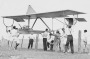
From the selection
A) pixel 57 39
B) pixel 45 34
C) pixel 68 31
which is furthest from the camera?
pixel 45 34

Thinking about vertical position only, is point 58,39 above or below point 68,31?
below

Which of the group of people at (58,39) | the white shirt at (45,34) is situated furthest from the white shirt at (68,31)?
the white shirt at (45,34)

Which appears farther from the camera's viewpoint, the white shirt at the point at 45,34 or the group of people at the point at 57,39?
the white shirt at the point at 45,34

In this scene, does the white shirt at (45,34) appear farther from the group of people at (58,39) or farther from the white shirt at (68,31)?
the white shirt at (68,31)

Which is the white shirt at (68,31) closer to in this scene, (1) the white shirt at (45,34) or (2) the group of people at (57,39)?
(2) the group of people at (57,39)

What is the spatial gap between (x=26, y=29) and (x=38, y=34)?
1703 millimetres

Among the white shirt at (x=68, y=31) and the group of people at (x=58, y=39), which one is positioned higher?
the white shirt at (x=68, y=31)

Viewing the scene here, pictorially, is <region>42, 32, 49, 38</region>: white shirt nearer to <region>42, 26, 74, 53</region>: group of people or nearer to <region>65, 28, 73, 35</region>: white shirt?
<region>42, 26, 74, 53</region>: group of people

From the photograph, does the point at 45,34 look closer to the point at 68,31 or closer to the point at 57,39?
the point at 57,39

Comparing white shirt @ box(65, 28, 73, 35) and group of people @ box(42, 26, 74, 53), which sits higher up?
white shirt @ box(65, 28, 73, 35)

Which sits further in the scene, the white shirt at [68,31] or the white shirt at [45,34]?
the white shirt at [45,34]

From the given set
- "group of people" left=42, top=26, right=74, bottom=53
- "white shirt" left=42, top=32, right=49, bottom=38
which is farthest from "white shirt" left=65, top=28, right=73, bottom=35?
"white shirt" left=42, top=32, right=49, bottom=38

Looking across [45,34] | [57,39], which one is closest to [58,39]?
[57,39]

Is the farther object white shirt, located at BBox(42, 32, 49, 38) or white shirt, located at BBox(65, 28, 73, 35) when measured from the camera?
white shirt, located at BBox(42, 32, 49, 38)
